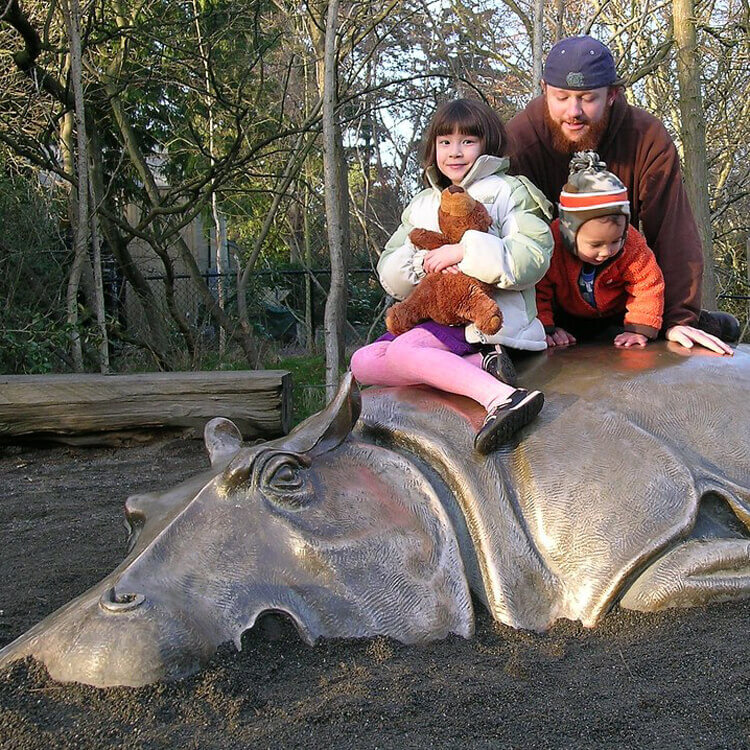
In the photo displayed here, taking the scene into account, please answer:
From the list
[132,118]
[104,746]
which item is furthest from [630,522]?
[132,118]

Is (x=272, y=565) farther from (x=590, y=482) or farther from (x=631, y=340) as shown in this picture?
(x=631, y=340)

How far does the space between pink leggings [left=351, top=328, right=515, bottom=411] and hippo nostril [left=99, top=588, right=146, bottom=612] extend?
1.19 metres

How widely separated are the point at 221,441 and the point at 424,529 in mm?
739

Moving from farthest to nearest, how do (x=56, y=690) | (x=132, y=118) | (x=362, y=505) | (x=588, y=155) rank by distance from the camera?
(x=132, y=118)
(x=588, y=155)
(x=362, y=505)
(x=56, y=690)

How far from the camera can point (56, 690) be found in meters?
2.06

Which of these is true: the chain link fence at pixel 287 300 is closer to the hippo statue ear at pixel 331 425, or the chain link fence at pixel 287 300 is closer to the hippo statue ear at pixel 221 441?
the hippo statue ear at pixel 221 441

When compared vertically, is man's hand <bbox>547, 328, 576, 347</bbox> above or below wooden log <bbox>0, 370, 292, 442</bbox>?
above

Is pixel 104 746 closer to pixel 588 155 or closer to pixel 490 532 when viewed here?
pixel 490 532

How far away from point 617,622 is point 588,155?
1.87 metres

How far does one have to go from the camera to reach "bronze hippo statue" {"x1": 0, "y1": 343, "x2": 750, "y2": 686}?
7.16ft

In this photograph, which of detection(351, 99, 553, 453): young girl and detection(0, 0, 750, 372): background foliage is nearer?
detection(351, 99, 553, 453): young girl

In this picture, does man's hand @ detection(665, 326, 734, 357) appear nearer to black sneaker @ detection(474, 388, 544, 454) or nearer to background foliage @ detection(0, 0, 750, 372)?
black sneaker @ detection(474, 388, 544, 454)

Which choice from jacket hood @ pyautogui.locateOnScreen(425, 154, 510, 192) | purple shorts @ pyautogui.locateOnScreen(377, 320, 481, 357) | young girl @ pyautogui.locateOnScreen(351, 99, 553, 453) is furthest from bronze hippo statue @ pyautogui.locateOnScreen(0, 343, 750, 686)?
jacket hood @ pyautogui.locateOnScreen(425, 154, 510, 192)

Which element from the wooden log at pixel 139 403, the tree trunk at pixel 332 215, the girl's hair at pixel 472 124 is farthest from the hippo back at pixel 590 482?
the tree trunk at pixel 332 215
